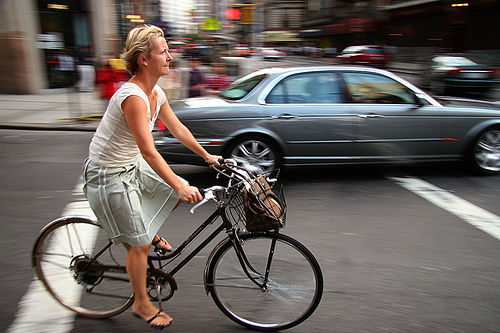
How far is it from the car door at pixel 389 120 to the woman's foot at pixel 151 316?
390 centimetres

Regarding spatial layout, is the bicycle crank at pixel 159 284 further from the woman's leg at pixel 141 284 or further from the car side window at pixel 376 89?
the car side window at pixel 376 89

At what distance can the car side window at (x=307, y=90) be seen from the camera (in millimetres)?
5770

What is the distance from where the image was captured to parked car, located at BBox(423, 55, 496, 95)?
551 inches

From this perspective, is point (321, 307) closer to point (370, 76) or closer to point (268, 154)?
point (268, 154)

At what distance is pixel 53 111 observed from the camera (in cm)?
1172

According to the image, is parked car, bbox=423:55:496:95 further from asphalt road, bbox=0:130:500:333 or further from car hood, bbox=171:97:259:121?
car hood, bbox=171:97:259:121

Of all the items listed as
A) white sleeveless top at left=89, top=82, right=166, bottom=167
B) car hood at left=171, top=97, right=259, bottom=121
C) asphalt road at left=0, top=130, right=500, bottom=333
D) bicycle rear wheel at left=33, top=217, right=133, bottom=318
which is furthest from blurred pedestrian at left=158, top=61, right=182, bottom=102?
white sleeveless top at left=89, top=82, right=166, bottom=167

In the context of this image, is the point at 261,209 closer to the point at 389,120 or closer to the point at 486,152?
the point at 389,120

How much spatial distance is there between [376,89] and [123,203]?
4.41 meters

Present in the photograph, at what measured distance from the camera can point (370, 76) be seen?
583cm

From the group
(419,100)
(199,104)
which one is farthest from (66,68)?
(419,100)

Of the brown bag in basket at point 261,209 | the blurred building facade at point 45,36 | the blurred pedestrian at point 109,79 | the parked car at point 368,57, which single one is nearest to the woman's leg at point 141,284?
the brown bag in basket at point 261,209

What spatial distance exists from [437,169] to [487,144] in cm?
77

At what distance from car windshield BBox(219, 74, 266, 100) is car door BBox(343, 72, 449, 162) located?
1.24 meters
